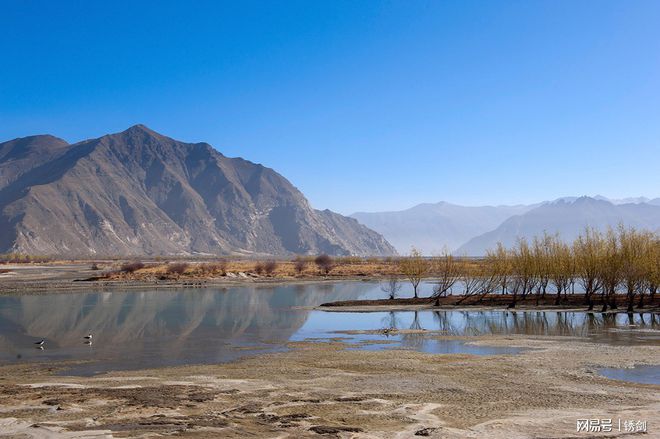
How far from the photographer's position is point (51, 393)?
1833cm

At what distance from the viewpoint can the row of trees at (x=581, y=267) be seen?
44781 millimetres

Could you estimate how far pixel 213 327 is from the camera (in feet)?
124

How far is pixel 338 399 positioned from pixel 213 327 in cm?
2190

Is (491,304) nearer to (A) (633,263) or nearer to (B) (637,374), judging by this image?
(A) (633,263)

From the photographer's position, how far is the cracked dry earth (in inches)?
562

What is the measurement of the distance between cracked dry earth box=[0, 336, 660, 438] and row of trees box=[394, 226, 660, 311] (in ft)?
72.5

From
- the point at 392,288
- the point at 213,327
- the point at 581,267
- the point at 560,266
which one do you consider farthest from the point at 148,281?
the point at 581,267

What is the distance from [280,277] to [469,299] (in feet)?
148

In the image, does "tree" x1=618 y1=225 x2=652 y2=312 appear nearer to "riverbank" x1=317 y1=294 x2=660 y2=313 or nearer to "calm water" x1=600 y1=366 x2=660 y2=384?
"riverbank" x1=317 y1=294 x2=660 y2=313

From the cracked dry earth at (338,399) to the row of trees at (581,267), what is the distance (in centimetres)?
2210

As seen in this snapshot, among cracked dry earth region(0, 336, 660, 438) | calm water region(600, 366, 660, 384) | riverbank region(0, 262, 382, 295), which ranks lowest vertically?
calm water region(600, 366, 660, 384)

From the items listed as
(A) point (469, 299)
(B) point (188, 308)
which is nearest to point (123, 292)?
(B) point (188, 308)

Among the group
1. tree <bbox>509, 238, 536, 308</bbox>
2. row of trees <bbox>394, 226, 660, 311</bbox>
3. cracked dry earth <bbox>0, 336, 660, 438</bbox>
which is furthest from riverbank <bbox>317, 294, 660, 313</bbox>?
cracked dry earth <bbox>0, 336, 660, 438</bbox>

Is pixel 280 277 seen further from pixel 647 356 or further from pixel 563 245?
pixel 647 356
